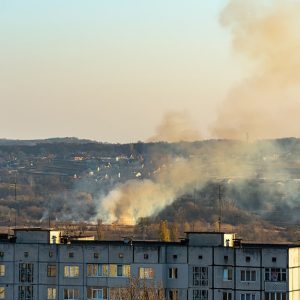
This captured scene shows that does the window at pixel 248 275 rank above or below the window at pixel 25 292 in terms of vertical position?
above

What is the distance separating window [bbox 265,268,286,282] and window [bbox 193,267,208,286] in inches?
125

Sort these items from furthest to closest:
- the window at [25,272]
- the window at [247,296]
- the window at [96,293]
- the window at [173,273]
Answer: the window at [25,272] < the window at [96,293] < the window at [173,273] < the window at [247,296]

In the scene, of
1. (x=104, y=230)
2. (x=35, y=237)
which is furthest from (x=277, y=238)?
(x=35, y=237)

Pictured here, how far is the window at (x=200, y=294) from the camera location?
7938cm

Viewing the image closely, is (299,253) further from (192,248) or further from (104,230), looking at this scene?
(104,230)

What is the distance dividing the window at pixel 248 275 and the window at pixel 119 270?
5972mm

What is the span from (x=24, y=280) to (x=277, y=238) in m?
105

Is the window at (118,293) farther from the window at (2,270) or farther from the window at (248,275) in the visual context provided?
the window at (248,275)

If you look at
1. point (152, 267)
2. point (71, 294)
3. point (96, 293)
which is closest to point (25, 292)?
point (71, 294)

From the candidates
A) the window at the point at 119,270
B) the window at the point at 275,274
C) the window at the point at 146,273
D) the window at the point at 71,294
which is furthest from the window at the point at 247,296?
the window at the point at 71,294

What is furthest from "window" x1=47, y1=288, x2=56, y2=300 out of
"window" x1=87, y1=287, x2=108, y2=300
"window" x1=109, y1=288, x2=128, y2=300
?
"window" x1=109, y1=288, x2=128, y2=300

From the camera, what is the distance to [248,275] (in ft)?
258

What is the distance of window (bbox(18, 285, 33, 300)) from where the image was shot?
3196 inches

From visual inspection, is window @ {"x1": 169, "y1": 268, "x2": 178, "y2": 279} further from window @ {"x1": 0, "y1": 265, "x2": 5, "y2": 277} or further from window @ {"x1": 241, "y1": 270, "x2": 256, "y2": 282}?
window @ {"x1": 0, "y1": 265, "x2": 5, "y2": 277}
